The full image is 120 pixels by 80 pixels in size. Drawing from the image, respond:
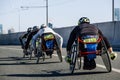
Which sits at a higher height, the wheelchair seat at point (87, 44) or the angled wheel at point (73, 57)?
the wheelchair seat at point (87, 44)

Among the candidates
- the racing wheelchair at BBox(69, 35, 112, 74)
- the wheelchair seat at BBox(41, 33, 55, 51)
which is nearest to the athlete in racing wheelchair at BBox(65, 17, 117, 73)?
the racing wheelchair at BBox(69, 35, 112, 74)

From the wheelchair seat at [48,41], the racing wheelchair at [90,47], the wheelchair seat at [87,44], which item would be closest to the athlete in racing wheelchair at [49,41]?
the wheelchair seat at [48,41]

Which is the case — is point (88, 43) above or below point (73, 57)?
above

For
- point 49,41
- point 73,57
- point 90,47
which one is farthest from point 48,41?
point 90,47

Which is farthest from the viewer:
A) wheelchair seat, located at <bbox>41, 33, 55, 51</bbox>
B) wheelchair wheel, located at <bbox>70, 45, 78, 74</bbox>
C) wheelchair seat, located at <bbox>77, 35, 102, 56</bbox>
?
wheelchair seat, located at <bbox>41, 33, 55, 51</bbox>

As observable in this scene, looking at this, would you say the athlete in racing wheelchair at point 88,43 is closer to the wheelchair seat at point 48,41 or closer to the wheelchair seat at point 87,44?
the wheelchair seat at point 87,44

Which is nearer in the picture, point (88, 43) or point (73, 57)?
point (88, 43)

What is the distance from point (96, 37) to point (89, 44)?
0.86 ft

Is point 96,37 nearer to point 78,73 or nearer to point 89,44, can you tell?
point 89,44

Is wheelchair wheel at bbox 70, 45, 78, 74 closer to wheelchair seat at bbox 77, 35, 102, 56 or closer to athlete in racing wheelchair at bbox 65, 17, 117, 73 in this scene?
athlete in racing wheelchair at bbox 65, 17, 117, 73

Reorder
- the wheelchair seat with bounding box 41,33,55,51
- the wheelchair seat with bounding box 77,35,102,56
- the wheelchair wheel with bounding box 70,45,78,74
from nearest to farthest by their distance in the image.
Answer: the wheelchair seat with bounding box 77,35,102,56 < the wheelchair wheel with bounding box 70,45,78,74 < the wheelchair seat with bounding box 41,33,55,51

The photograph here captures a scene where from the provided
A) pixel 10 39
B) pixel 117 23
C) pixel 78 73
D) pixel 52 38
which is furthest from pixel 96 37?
pixel 10 39

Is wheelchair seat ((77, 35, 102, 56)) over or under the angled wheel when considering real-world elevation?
over

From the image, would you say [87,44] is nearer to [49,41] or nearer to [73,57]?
[73,57]
